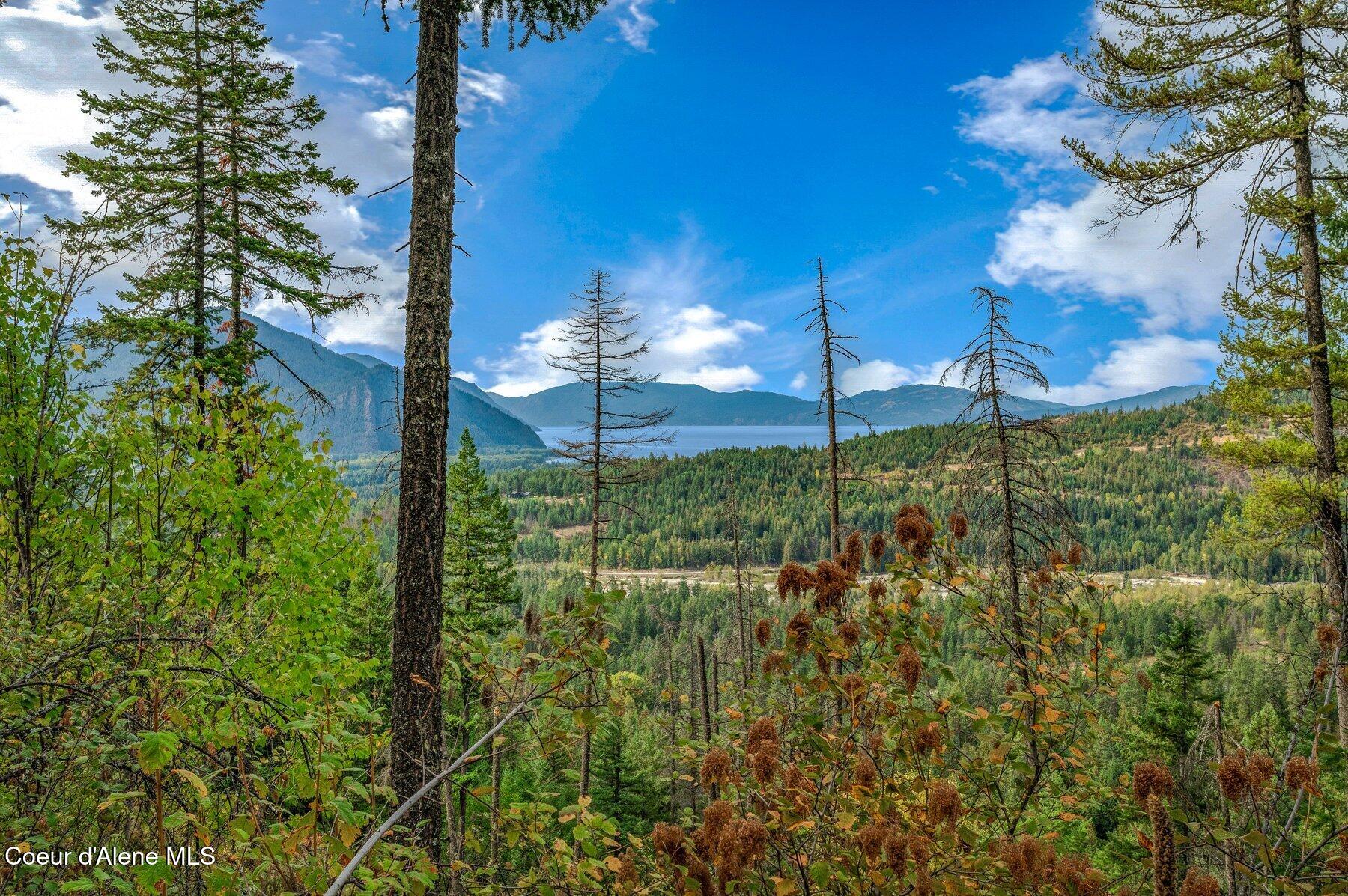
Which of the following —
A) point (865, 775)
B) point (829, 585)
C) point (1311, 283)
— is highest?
point (1311, 283)

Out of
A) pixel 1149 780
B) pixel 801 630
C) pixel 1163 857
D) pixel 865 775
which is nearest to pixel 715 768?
pixel 865 775

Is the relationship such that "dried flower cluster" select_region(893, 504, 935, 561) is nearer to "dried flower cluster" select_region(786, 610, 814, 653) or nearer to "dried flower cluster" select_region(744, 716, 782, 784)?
"dried flower cluster" select_region(786, 610, 814, 653)

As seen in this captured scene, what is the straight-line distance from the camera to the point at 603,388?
1410 cm

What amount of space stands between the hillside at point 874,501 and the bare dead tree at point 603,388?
81440mm

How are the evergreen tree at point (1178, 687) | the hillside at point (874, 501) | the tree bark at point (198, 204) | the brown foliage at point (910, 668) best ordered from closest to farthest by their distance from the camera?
the brown foliage at point (910, 668) → the tree bark at point (198, 204) → the evergreen tree at point (1178, 687) → the hillside at point (874, 501)

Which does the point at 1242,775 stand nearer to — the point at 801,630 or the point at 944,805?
the point at 944,805

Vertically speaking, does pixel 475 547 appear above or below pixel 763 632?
below

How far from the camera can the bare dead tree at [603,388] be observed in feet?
43.9

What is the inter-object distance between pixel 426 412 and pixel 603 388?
33.2ft

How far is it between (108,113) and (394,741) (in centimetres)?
1153

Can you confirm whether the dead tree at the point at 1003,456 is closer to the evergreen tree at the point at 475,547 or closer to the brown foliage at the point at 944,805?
the brown foliage at the point at 944,805

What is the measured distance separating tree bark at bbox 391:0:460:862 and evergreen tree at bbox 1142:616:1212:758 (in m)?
19.8

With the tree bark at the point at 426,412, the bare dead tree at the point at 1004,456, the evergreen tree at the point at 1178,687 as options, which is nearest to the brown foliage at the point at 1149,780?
the tree bark at the point at 426,412

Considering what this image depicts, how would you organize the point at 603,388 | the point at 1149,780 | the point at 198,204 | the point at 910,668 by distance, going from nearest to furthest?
the point at 1149,780 < the point at 910,668 < the point at 198,204 < the point at 603,388
